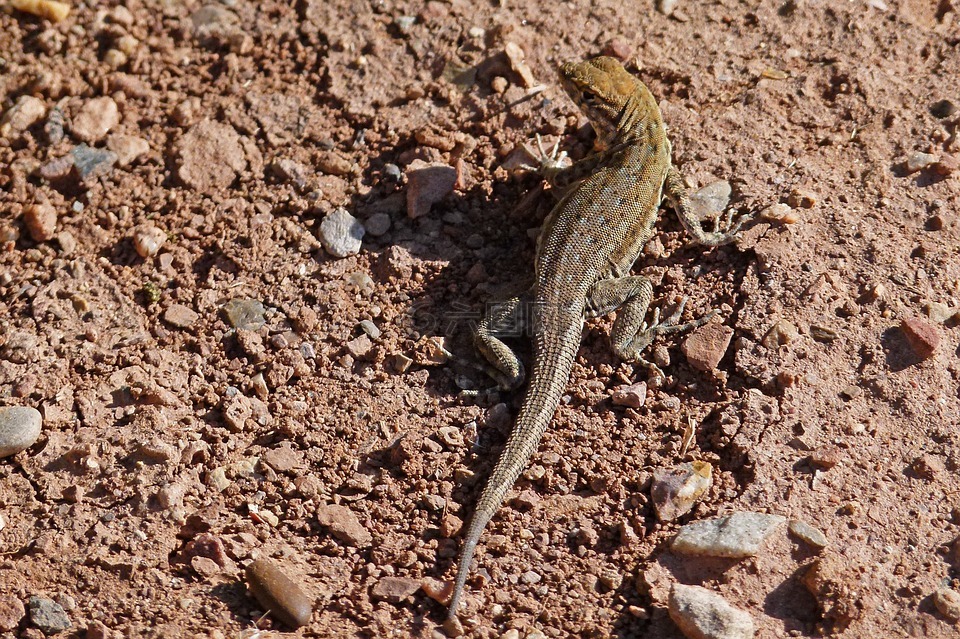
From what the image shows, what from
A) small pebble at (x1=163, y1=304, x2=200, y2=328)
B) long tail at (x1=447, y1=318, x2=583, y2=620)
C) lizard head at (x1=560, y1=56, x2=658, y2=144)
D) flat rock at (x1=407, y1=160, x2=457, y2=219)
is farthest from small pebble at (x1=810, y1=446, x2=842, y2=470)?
small pebble at (x1=163, y1=304, x2=200, y2=328)

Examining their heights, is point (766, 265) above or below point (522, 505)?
above

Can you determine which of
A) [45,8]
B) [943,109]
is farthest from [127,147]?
[943,109]

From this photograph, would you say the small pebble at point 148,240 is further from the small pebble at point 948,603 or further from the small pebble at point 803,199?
the small pebble at point 948,603

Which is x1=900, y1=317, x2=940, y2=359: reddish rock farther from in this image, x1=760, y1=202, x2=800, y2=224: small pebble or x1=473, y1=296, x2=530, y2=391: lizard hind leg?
x1=473, y1=296, x2=530, y2=391: lizard hind leg

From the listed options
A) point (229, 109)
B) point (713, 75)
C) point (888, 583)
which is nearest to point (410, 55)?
point (229, 109)

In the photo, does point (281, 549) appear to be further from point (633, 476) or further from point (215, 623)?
point (633, 476)
